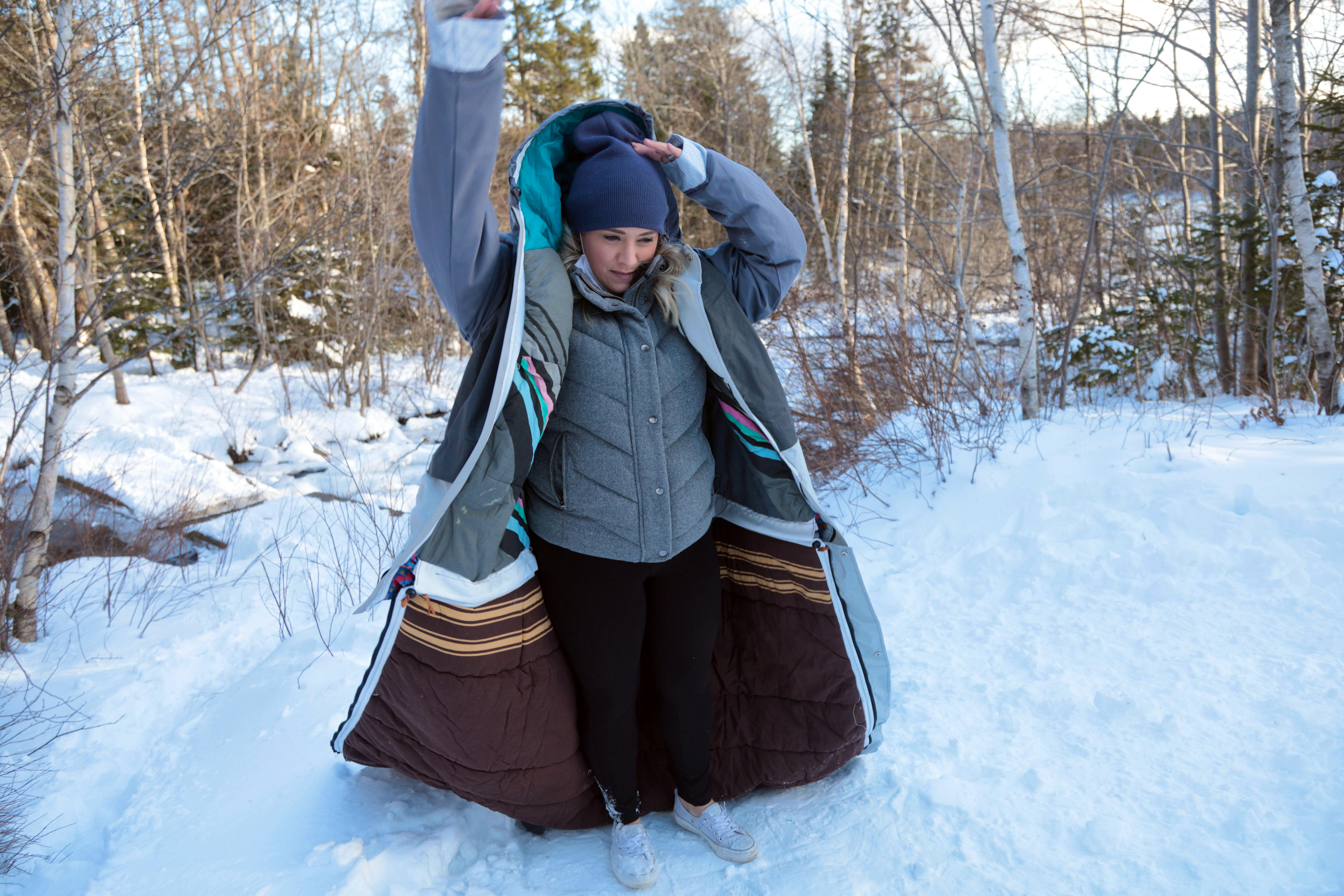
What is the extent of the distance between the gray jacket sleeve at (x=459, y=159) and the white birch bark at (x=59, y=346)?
8.02ft

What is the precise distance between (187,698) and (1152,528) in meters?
4.05

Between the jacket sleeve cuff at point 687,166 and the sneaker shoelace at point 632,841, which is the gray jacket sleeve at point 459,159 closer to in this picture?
the jacket sleeve cuff at point 687,166

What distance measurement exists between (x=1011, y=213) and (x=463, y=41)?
4.89 meters

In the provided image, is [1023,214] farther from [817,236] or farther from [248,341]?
[248,341]

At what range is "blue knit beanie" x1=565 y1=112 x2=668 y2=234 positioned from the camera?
1756 millimetres

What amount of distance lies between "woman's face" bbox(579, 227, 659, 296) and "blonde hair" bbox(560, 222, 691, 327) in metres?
0.02

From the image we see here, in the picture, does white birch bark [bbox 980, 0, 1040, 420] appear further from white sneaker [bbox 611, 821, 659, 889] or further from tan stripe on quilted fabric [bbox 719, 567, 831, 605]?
white sneaker [bbox 611, 821, 659, 889]

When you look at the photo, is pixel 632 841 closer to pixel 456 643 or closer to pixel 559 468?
pixel 456 643

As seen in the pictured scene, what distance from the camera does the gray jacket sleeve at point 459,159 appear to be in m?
1.36

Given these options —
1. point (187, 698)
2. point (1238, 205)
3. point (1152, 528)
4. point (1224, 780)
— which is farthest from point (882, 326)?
point (1238, 205)

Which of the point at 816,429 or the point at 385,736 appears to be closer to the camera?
the point at 385,736

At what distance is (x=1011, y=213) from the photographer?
5234 millimetres

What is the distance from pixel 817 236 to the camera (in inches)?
577

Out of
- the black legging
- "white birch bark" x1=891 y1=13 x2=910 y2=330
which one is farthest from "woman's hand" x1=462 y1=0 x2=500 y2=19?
"white birch bark" x1=891 y1=13 x2=910 y2=330
